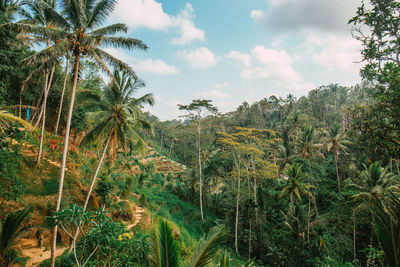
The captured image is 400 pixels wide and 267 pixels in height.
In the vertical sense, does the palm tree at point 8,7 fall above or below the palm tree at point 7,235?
above

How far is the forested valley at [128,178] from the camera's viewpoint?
4414 millimetres

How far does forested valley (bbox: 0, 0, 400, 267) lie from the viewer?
4414mm

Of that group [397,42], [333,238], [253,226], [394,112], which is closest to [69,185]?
[394,112]

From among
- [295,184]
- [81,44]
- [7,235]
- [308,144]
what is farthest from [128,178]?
[308,144]

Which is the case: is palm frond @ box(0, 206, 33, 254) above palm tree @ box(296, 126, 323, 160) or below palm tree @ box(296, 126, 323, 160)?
below

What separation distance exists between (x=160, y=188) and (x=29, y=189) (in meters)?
16.0

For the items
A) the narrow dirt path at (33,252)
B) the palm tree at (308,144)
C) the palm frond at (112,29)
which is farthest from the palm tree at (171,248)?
the palm tree at (308,144)

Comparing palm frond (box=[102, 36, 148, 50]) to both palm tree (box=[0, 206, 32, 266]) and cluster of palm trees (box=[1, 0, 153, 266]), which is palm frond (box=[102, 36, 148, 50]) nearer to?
cluster of palm trees (box=[1, 0, 153, 266])

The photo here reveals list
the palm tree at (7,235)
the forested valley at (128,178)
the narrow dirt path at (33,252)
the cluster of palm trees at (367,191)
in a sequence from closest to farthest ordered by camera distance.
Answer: the cluster of palm trees at (367,191) < the forested valley at (128,178) < the palm tree at (7,235) < the narrow dirt path at (33,252)

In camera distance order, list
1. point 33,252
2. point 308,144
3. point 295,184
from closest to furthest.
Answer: point 33,252 < point 295,184 < point 308,144

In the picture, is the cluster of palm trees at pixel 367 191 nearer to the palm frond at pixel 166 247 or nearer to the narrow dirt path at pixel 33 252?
the palm frond at pixel 166 247

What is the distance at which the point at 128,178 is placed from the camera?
48.8 ft

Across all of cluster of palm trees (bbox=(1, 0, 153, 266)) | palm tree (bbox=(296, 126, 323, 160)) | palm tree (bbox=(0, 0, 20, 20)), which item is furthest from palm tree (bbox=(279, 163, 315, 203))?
palm tree (bbox=(0, 0, 20, 20))

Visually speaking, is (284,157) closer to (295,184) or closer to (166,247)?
(295,184)
